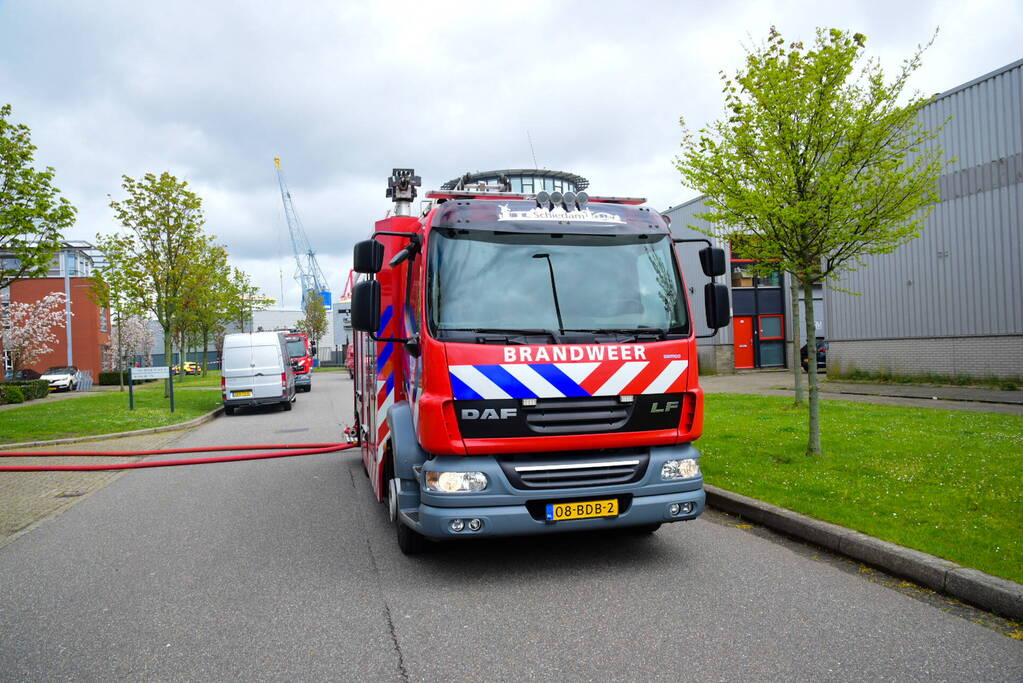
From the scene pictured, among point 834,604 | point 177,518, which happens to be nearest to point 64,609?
point 177,518

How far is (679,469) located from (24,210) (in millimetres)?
14008

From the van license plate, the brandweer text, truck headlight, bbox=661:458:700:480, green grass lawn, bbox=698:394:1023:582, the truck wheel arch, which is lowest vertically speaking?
green grass lawn, bbox=698:394:1023:582

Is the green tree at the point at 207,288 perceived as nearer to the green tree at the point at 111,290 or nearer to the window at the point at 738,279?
the green tree at the point at 111,290

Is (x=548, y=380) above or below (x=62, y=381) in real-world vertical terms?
above

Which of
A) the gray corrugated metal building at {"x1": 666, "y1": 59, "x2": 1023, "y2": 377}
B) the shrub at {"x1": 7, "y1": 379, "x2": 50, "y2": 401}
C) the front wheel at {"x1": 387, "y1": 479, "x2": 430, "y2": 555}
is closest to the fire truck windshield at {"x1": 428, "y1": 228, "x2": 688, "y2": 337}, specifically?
the front wheel at {"x1": 387, "y1": 479, "x2": 430, "y2": 555}

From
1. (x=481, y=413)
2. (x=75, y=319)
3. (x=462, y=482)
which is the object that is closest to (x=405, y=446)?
(x=462, y=482)

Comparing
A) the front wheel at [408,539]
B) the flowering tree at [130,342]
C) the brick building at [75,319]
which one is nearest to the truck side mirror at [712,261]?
the front wheel at [408,539]

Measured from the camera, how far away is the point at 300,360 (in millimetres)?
30094

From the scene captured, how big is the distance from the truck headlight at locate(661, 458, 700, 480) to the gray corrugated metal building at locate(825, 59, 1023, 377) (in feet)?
48.4

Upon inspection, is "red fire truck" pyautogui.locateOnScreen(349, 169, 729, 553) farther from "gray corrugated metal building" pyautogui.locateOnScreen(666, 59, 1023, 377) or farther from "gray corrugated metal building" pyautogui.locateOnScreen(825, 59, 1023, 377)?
"gray corrugated metal building" pyautogui.locateOnScreen(825, 59, 1023, 377)

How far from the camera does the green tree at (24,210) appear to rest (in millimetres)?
13852

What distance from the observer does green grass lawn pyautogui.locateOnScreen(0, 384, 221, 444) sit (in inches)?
557

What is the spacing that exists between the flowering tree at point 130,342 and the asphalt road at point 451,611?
45.5m

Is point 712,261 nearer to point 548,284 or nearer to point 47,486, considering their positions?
point 548,284
